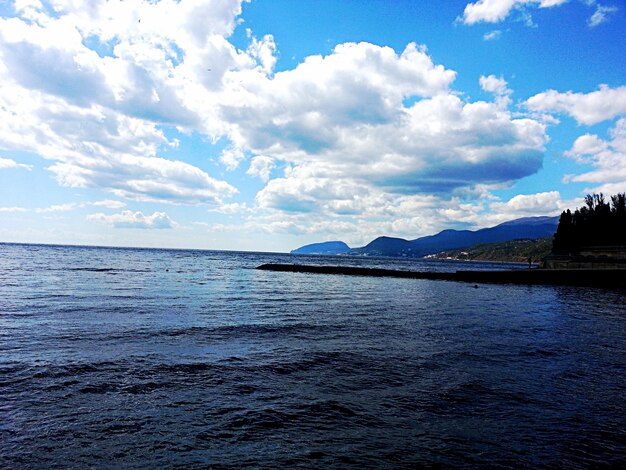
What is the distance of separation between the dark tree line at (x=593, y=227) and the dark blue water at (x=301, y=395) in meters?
105

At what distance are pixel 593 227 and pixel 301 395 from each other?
420 ft

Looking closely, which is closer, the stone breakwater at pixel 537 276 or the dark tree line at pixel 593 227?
the stone breakwater at pixel 537 276

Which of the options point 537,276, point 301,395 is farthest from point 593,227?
point 301,395

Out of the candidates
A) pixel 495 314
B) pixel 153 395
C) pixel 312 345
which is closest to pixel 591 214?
pixel 495 314

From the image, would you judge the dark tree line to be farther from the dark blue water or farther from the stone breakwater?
the dark blue water

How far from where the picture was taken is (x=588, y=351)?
16656mm


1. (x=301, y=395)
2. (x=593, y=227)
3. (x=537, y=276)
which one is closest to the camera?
(x=301, y=395)

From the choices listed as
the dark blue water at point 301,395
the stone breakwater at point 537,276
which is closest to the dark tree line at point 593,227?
the stone breakwater at point 537,276

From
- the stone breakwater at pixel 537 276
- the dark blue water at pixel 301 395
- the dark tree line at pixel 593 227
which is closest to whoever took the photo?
the dark blue water at pixel 301 395

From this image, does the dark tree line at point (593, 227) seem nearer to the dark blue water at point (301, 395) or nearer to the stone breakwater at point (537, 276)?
the stone breakwater at point (537, 276)

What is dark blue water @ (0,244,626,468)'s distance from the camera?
7227 mm

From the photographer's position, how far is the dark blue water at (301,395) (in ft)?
23.7

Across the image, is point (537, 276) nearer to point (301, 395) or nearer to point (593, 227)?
point (593, 227)

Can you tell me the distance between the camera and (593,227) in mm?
109250
